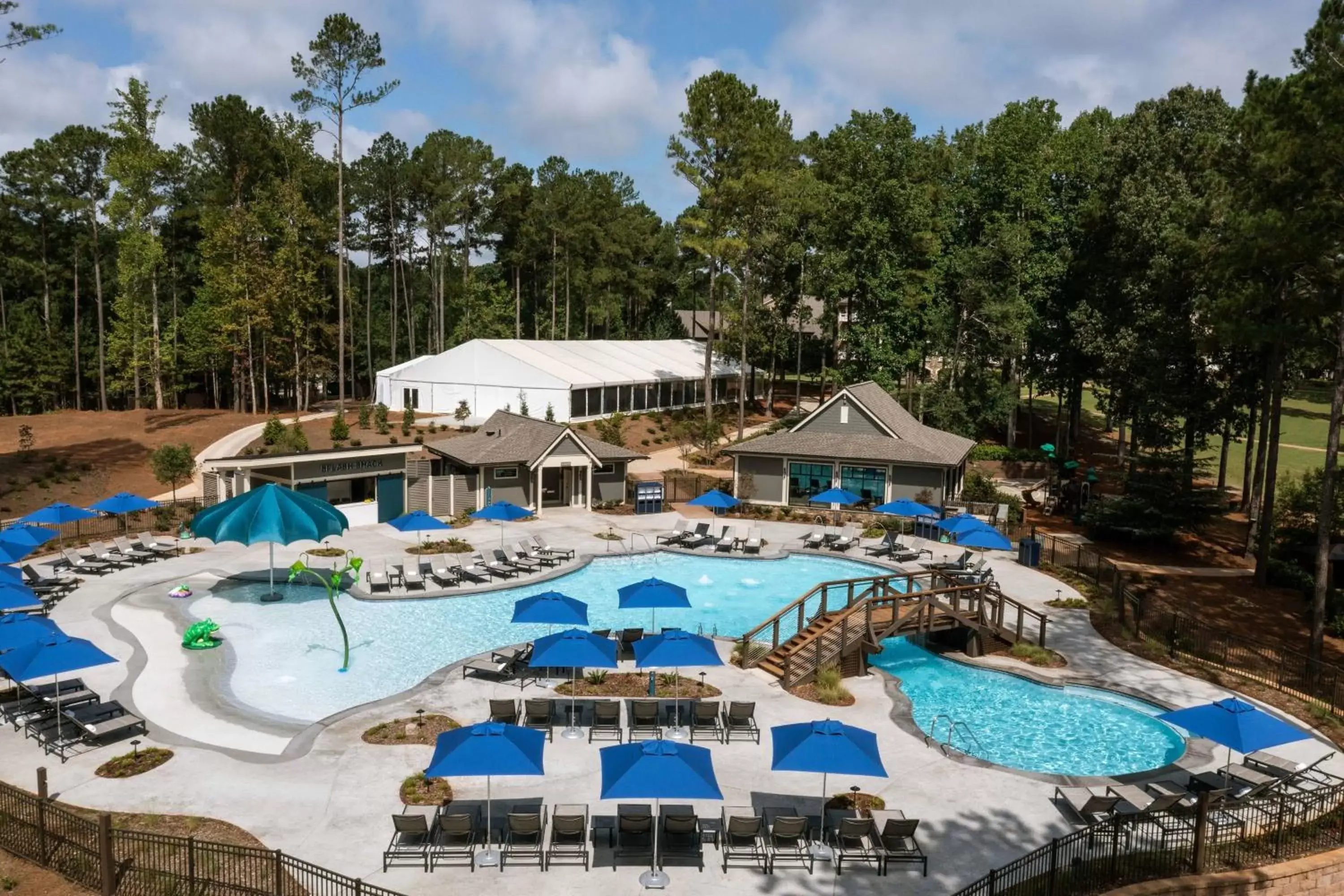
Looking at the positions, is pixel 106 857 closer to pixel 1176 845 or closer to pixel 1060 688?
pixel 1176 845

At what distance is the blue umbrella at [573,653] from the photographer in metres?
18.7

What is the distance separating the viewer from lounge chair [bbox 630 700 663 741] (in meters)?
18.6

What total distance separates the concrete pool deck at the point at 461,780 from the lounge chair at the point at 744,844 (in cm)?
23

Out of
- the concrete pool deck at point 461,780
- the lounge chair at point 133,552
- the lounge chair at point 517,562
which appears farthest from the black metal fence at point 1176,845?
the lounge chair at point 133,552

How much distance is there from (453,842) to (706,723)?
21.3 ft

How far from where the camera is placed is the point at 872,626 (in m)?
23.3

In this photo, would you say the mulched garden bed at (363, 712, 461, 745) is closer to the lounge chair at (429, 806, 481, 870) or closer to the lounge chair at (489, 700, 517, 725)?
the lounge chair at (489, 700, 517, 725)

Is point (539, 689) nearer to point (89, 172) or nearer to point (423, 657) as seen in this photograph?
point (423, 657)

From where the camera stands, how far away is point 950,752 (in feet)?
58.9

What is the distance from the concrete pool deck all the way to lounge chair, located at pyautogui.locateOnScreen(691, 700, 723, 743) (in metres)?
0.50

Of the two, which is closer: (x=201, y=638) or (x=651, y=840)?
(x=651, y=840)

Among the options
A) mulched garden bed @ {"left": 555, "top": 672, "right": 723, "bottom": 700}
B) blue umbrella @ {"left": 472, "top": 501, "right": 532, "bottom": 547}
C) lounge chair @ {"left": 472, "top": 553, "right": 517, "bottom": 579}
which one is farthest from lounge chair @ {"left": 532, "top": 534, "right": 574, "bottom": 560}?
mulched garden bed @ {"left": 555, "top": 672, "right": 723, "bottom": 700}

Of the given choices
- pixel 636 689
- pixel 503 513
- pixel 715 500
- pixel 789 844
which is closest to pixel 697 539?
pixel 715 500

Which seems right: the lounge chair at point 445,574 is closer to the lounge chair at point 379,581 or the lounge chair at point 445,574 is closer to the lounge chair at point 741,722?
the lounge chair at point 379,581
